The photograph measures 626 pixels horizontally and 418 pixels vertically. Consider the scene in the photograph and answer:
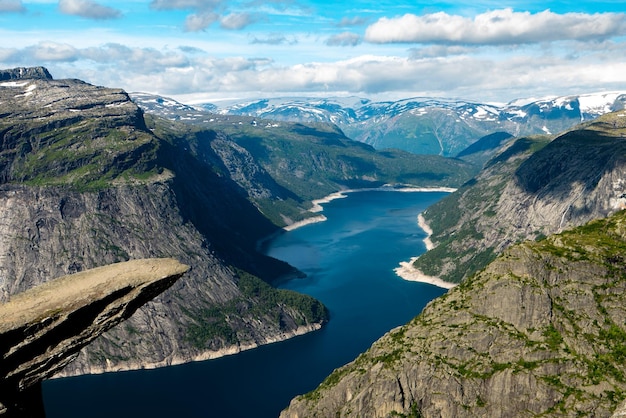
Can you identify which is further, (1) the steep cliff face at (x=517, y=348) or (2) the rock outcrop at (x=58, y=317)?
(1) the steep cliff face at (x=517, y=348)

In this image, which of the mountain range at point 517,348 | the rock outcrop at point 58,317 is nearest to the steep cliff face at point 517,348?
the mountain range at point 517,348

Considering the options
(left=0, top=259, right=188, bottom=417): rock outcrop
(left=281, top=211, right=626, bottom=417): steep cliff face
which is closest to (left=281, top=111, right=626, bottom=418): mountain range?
(left=281, top=211, right=626, bottom=417): steep cliff face

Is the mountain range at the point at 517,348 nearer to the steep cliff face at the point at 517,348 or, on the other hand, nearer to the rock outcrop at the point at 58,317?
the steep cliff face at the point at 517,348

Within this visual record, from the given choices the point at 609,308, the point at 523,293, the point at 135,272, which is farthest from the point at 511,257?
the point at 135,272

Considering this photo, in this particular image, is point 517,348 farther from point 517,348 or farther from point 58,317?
point 58,317

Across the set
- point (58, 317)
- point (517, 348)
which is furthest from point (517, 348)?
point (58, 317)

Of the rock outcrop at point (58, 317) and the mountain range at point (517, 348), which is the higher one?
the rock outcrop at point (58, 317)
